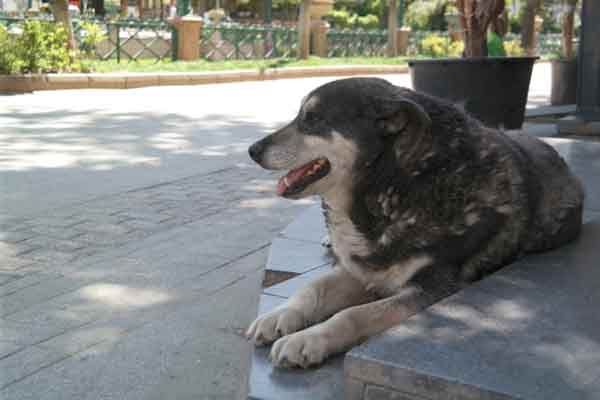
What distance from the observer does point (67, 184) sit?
24.9 ft

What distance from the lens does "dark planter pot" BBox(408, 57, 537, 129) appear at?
8.95 metres

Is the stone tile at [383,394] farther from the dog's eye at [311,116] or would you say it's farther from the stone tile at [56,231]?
the stone tile at [56,231]

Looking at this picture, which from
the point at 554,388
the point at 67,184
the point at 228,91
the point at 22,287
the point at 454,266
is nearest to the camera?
the point at 554,388

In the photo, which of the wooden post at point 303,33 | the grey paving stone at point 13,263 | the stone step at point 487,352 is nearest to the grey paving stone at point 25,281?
the grey paving stone at point 13,263

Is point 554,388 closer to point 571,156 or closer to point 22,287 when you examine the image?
point 22,287

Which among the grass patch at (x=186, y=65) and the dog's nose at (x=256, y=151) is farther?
the grass patch at (x=186, y=65)

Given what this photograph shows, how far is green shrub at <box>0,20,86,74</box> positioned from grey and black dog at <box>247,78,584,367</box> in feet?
47.4

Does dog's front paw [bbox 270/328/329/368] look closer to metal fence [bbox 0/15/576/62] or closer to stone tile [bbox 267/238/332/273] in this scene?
stone tile [bbox 267/238/332/273]

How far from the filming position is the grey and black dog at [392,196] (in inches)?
129

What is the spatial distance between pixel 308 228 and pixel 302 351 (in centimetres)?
253

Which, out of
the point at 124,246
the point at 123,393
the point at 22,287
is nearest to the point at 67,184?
the point at 124,246

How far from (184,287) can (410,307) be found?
203 centimetres

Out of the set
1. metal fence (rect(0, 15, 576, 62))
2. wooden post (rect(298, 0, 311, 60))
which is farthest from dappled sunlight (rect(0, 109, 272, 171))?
wooden post (rect(298, 0, 311, 60))

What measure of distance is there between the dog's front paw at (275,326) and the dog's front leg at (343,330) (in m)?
0.20
